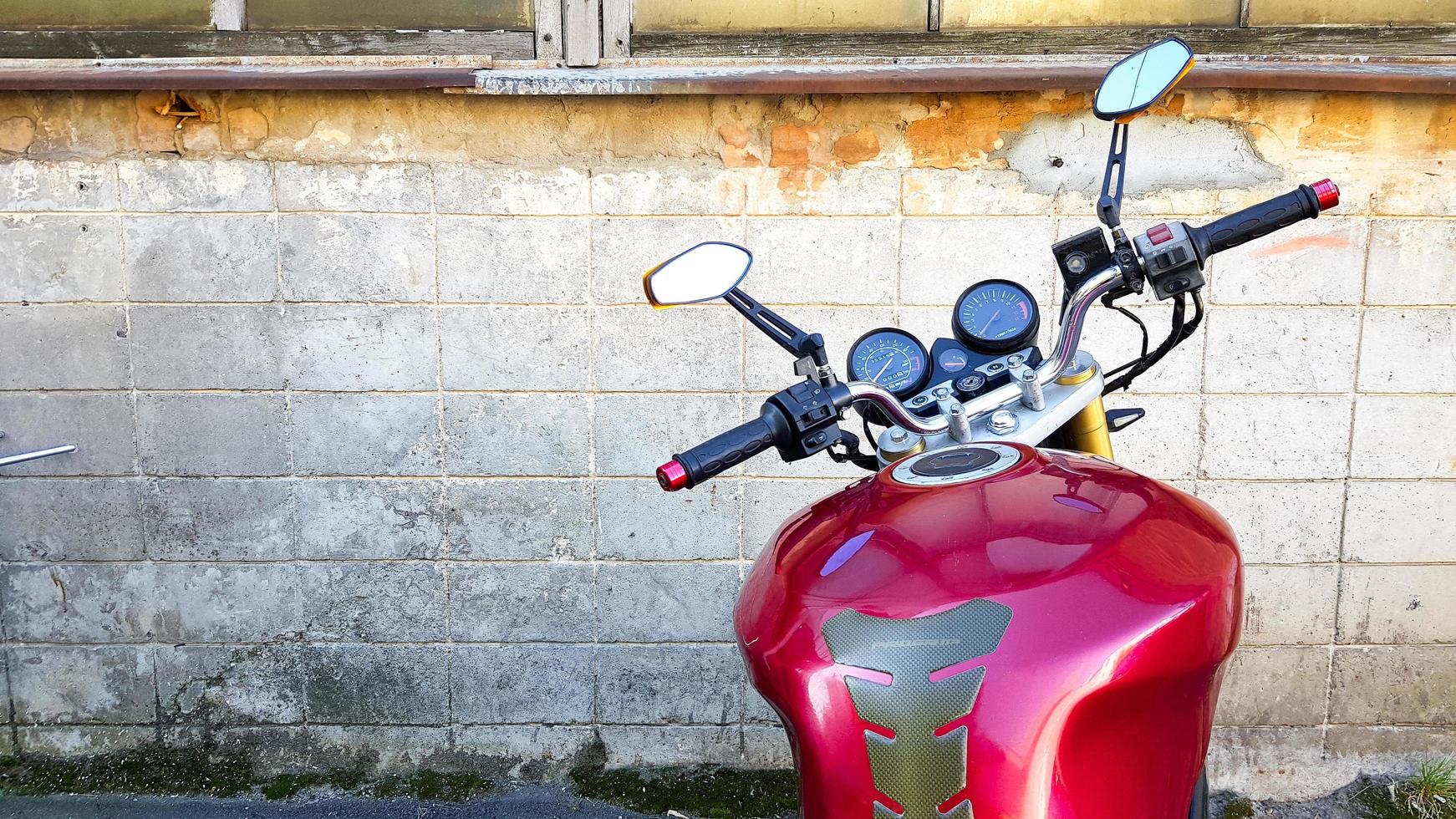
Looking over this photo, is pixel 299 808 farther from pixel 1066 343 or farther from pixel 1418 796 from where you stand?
pixel 1418 796

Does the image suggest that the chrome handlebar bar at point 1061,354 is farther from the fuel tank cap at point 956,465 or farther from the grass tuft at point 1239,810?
the grass tuft at point 1239,810

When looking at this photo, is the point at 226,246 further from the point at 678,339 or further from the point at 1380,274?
the point at 1380,274

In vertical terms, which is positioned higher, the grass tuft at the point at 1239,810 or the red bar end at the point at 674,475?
the red bar end at the point at 674,475

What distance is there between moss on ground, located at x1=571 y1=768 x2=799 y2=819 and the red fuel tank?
2.13 meters

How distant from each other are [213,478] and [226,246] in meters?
0.69

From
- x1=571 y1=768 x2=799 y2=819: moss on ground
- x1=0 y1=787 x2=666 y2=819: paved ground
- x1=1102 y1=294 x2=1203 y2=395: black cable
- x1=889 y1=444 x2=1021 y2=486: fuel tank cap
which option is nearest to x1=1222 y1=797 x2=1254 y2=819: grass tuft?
x1=571 y1=768 x2=799 y2=819: moss on ground

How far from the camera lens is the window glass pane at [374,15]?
2.97 metres

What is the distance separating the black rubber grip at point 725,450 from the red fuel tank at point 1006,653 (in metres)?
0.15

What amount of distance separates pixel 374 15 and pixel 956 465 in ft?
8.23

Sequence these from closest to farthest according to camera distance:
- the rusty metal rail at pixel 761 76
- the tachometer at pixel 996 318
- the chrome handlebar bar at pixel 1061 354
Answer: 1. the chrome handlebar bar at pixel 1061 354
2. the tachometer at pixel 996 318
3. the rusty metal rail at pixel 761 76

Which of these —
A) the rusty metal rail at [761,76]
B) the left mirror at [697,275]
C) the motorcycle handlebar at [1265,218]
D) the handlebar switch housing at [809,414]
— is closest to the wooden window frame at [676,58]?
the rusty metal rail at [761,76]

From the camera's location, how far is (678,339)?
294cm

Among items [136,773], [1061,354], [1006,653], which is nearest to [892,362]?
[1061,354]

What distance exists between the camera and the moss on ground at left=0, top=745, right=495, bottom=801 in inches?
123
